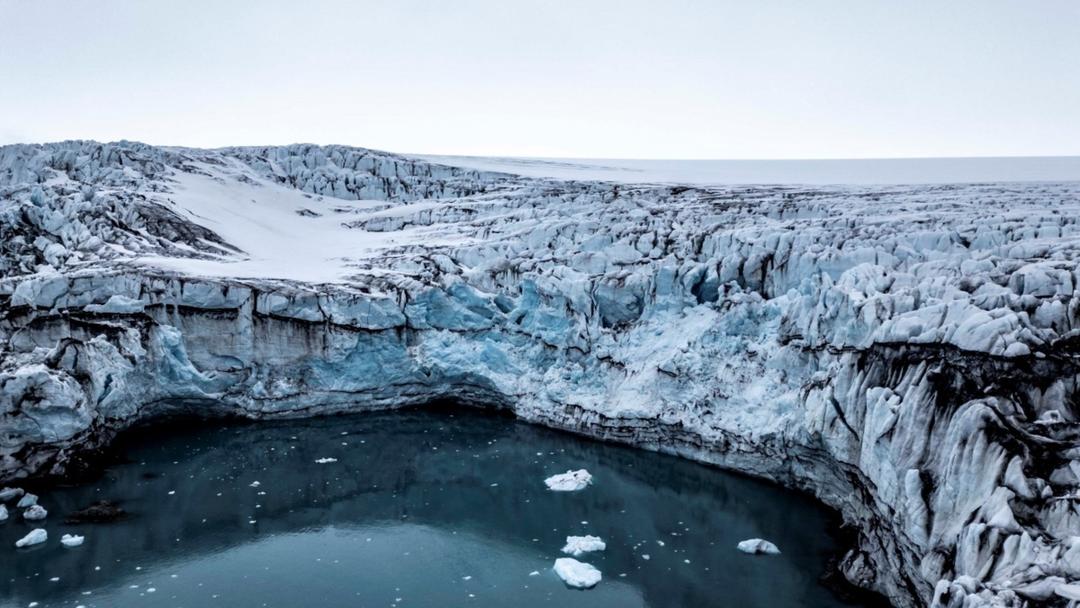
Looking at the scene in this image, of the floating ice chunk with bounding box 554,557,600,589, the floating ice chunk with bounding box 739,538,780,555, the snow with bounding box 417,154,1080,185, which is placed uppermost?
the snow with bounding box 417,154,1080,185

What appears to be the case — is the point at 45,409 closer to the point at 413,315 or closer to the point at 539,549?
the point at 413,315

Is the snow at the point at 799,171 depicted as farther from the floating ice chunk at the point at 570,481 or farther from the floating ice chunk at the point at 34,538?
the floating ice chunk at the point at 34,538

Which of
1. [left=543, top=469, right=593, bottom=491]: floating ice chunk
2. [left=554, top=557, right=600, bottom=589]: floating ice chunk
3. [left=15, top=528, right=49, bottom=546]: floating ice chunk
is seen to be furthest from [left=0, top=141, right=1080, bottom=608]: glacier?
[left=554, top=557, right=600, bottom=589]: floating ice chunk

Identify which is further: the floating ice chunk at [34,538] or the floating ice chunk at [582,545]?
the floating ice chunk at [582,545]

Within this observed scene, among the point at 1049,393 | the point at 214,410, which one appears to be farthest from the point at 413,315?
the point at 1049,393

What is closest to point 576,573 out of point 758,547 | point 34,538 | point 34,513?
point 758,547

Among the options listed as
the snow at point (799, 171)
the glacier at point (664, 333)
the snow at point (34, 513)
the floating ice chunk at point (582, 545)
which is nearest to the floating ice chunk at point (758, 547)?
the glacier at point (664, 333)

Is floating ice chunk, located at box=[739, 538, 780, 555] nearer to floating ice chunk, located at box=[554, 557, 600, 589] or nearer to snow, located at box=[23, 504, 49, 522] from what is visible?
floating ice chunk, located at box=[554, 557, 600, 589]
